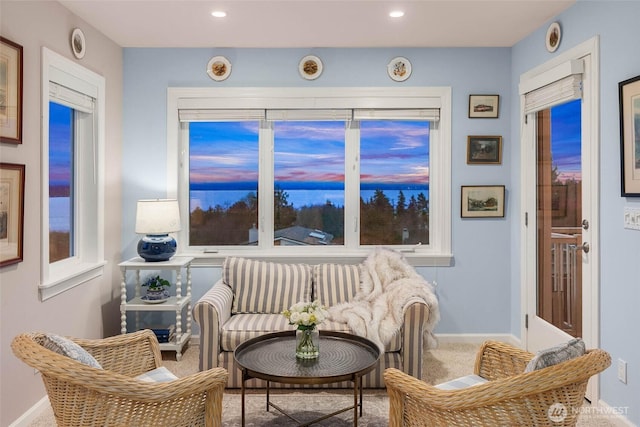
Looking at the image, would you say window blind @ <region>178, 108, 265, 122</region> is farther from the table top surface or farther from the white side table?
the table top surface

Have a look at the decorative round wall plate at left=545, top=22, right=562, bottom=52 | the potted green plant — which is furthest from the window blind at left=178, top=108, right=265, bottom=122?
the decorative round wall plate at left=545, top=22, right=562, bottom=52

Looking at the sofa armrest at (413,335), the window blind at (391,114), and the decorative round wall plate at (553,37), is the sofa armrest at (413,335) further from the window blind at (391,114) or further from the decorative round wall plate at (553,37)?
the decorative round wall plate at (553,37)

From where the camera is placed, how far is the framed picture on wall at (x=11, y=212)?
2660 mm

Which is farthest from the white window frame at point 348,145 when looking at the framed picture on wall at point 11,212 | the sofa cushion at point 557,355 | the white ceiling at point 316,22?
the sofa cushion at point 557,355

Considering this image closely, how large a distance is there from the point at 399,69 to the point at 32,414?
3633 mm

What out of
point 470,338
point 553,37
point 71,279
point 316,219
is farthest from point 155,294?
point 553,37

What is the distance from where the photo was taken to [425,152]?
4535 mm

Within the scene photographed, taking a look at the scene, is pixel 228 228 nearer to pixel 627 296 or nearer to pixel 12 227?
pixel 12 227

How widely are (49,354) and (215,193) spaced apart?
2.85 m

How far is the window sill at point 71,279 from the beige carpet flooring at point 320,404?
0.72 meters

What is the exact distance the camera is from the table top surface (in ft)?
8.16

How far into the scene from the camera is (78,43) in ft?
11.5

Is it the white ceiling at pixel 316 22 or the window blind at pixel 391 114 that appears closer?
the white ceiling at pixel 316 22

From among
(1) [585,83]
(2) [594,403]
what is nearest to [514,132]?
(1) [585,83]
